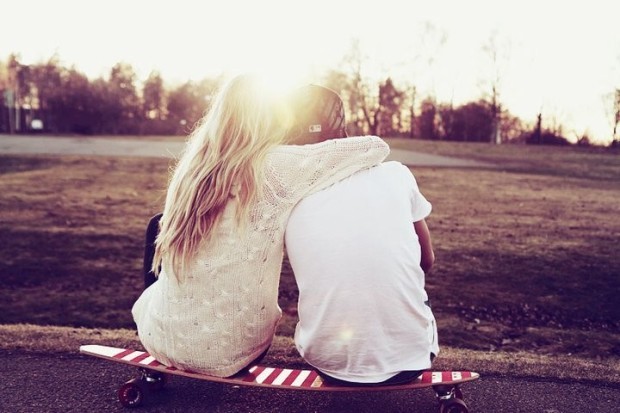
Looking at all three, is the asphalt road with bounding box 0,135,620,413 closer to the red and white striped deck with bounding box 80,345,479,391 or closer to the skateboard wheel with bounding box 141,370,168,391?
the skateboard wheel with bounding box 141,370,168,391

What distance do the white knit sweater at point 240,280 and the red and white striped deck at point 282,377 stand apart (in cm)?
7

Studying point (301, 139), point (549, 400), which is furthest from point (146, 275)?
point (549, 400)

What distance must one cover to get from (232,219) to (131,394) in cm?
116

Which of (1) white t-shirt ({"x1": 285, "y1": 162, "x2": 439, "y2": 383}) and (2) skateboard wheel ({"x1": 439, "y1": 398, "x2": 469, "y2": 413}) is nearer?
(1) white t-shirt ({"x1": 285, "y1": 162, "x2": 439, "y2": 383})

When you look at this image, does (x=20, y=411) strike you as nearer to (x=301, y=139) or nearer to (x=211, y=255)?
(x=211, y=255)

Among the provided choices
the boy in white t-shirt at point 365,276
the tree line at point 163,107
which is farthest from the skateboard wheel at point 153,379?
the tree line at point 163,107

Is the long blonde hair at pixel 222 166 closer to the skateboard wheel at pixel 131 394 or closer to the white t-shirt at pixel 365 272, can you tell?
the white t-shirt at pixel 365 272

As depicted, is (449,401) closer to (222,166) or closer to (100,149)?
(222,166)

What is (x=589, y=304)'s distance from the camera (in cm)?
712

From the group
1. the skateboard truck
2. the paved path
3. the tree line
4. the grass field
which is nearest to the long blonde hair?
the skateboard truck

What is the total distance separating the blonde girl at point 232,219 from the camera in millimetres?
2660

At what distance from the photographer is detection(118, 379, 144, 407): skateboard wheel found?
3.12 m

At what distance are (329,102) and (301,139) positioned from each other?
0.72 feet

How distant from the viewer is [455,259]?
28.9 feet
